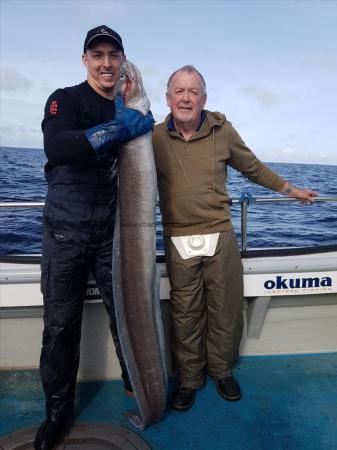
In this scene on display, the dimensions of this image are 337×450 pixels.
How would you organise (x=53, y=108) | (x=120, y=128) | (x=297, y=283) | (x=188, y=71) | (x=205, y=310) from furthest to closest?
(x=297, y=283), (x=205, y=310), (x=188, y=71), (x=53, y=108), (x=120, y=128)

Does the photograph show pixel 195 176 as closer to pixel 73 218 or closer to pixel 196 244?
pixel 196 244

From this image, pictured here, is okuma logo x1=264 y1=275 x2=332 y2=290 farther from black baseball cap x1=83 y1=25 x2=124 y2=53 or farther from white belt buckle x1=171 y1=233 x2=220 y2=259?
black baseball cap x1=83 y1=25 x2=124 y2=53

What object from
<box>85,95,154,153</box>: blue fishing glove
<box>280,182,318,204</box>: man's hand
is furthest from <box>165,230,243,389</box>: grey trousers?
<box>85,95,154,153</box>: blue fishing glove

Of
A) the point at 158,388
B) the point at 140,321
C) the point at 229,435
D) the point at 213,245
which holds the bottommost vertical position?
the point at 229,435

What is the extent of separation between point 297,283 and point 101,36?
8.68 ft

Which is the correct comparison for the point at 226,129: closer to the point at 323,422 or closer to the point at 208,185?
the point at 208,185

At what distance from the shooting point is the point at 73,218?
293 cm

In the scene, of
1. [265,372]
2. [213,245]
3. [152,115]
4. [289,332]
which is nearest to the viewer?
[152,115]

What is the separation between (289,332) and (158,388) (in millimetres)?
1778

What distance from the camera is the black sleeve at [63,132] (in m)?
2.59

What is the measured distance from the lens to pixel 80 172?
296cm

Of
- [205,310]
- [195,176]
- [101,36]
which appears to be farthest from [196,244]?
[101,36]

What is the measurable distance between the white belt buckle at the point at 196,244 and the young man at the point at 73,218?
0.66 m

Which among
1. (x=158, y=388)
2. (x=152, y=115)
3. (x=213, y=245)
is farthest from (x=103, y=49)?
(x=158, y=388)
